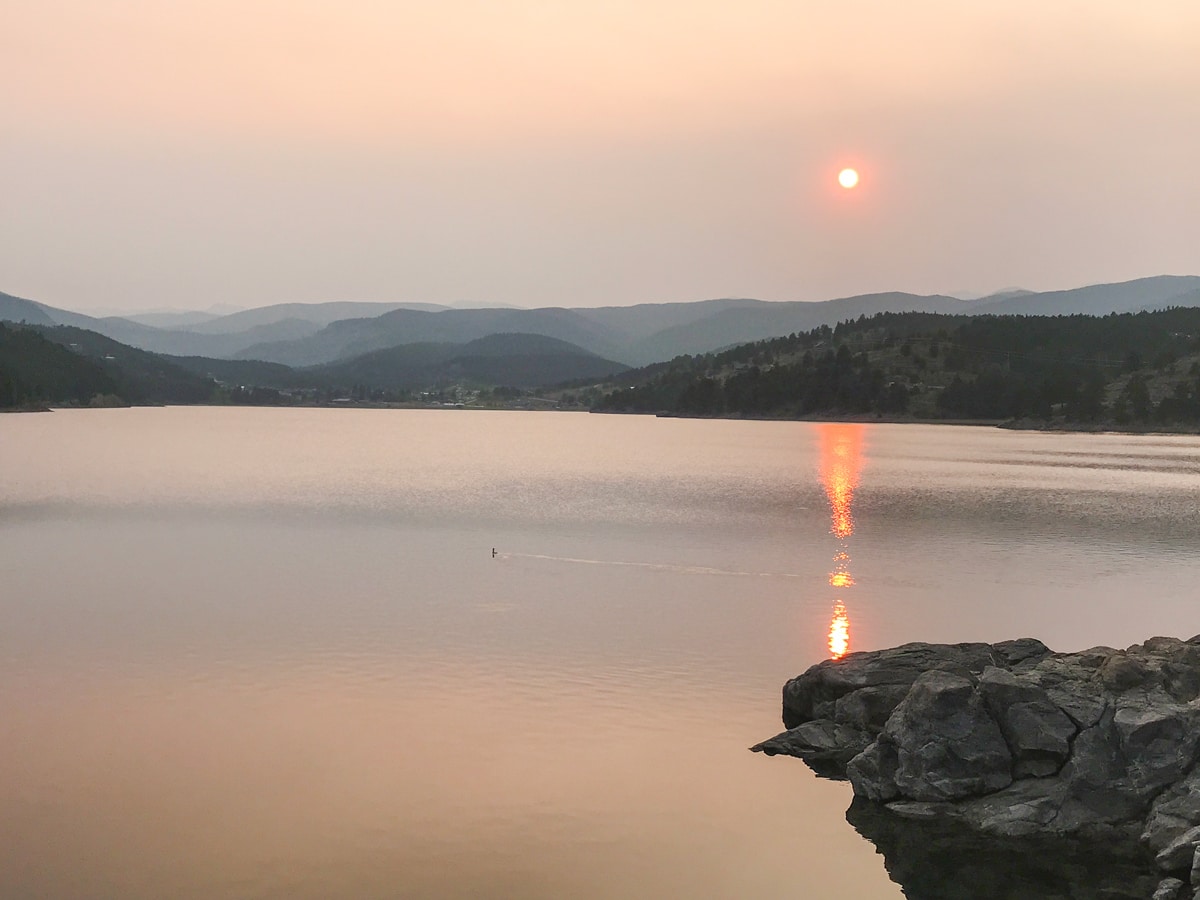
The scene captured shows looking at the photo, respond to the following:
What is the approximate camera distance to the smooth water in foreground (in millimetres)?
18422

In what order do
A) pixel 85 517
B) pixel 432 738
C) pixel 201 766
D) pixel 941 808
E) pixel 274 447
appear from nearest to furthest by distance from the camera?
pixel 941 808 < pixel 201 766 < pixel 432 738 < pixel 85 517 < pixel 274 447

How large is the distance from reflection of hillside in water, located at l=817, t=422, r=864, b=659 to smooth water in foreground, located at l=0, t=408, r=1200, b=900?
41 centimetres

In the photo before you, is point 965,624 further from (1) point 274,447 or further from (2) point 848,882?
(1) point 274,447

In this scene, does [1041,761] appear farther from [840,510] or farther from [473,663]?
[840,510]

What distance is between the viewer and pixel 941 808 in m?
20.3

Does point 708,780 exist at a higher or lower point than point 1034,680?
lower

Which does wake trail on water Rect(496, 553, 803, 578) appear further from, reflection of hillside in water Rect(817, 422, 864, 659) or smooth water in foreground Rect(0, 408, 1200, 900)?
reflection of hillside in water Rect(817, 422, 864, 659)

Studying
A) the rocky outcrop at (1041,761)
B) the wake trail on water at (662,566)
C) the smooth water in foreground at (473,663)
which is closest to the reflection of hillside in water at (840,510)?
the smooth water in foreground at (473,663)

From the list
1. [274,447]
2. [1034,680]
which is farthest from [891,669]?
[274,447]

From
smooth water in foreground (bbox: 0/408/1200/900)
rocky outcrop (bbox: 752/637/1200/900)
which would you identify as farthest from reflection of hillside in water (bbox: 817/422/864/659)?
rocky outcrop (bbox: 752/637/1200/900)

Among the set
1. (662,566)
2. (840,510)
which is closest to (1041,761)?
(662,566)

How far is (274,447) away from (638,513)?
8980 cm

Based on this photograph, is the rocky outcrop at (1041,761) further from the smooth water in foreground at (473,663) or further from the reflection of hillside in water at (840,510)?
the reflection of hillside in water at (840,510)

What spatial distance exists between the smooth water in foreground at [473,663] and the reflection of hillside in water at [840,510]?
0.41 m
